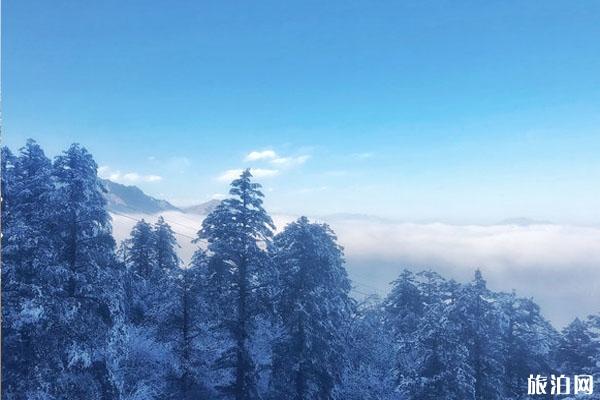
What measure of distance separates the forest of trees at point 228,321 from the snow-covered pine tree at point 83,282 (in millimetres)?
49

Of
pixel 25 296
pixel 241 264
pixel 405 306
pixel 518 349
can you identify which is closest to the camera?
pixel 25 296

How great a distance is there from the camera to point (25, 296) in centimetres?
1345

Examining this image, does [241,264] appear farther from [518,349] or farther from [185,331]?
[518,349]

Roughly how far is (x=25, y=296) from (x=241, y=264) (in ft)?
29.0

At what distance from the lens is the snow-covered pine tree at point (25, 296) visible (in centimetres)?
1318

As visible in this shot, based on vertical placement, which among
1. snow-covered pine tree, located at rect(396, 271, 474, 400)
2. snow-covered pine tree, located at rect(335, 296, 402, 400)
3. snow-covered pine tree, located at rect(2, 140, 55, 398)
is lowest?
snow-covered pine tree, located at rect(335, 296, 402, 400)

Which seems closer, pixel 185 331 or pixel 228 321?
pixel 228 321

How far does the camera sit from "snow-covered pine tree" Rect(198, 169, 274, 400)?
1948 centimetres

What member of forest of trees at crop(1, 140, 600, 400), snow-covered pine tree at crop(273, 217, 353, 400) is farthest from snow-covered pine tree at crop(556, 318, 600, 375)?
snow-covered pine tree at crop(273, 217, 353, 400)

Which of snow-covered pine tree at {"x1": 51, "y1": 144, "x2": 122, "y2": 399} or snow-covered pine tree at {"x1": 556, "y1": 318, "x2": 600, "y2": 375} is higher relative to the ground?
snow-covered pine tree at {"x1": 51, "y1": 144, "x2": 122, "y2": 399}

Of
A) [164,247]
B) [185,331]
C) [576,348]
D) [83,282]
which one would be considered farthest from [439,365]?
[164,247]

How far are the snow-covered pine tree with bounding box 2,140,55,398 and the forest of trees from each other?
4 cm

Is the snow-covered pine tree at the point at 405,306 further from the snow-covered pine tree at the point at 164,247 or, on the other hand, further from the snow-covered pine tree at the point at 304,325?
the snow-covered pine tree at the point at 164,247

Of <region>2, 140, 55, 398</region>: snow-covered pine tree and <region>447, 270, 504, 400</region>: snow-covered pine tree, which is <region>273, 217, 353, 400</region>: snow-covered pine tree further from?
<region>2, 140, 55, 398</region>: snow-covered pine tree
